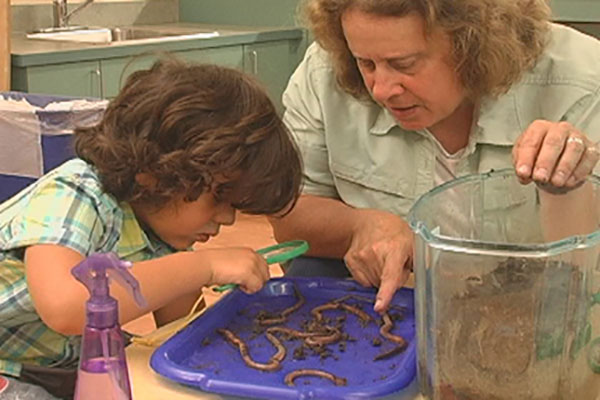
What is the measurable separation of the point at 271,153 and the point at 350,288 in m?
0.22

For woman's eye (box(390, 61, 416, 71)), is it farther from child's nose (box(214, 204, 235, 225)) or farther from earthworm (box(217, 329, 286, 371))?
earthworm (box(217, 329, 286, 371))

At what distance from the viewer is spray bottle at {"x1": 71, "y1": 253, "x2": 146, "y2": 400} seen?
749 millimetres

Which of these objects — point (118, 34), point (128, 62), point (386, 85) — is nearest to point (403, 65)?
point (386, 85)

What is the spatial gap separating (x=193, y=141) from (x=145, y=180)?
87mm

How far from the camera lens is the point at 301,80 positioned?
167 cm

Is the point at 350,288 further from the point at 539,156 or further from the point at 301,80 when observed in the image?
the point at 301,80

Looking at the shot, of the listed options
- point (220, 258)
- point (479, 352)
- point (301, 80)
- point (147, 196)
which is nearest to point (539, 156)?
point (479, 352)

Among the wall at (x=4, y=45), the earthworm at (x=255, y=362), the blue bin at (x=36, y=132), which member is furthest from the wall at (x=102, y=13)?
the earthworm at (x=255, y=362)

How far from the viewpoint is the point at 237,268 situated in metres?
1.16

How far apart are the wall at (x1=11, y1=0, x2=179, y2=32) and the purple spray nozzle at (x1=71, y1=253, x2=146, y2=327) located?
2998 mm

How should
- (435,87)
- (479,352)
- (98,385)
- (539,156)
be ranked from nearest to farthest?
1. (98,385)
2. (479,352)
3. (539,156)
4. (435,87)

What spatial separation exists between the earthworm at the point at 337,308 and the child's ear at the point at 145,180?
277mm

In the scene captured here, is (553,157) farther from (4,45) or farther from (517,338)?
(4,45)

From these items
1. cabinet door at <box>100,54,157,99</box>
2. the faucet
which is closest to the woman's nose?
cabinet door at <box>100,54,157,99</box>
